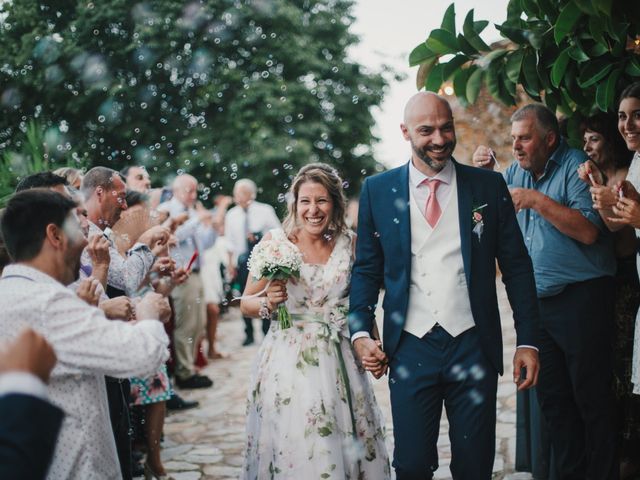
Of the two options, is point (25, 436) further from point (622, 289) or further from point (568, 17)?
point (622, 289)

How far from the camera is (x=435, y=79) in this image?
407 cm

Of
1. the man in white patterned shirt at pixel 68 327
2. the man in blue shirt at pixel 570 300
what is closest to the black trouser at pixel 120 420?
the man in white patterned shirt at pixel 68 327

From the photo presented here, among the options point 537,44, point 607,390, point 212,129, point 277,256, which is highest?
point 212,129

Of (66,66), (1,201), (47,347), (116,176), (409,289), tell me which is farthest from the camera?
(66,66)

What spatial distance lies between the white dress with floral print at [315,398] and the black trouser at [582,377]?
40.9 inches

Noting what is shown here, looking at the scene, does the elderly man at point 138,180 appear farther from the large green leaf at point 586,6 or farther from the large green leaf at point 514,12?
the large green leaf at point 586,6

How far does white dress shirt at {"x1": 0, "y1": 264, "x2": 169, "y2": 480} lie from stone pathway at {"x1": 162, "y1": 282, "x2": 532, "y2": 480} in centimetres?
269

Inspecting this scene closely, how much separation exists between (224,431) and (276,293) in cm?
279

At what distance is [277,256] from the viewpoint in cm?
370

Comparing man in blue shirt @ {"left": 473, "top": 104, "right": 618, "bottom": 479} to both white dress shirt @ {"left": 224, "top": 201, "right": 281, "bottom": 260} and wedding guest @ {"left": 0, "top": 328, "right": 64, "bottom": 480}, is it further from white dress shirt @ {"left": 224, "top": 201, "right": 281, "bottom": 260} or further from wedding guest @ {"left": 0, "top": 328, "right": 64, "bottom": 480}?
white dress shirt @ {"left": 224, "top": 201, "right": 281, "bottom": 260}

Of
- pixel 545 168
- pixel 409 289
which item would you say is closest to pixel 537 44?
pixel 545 168

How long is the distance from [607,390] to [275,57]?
16750mm

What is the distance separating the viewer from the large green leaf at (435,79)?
406 cm

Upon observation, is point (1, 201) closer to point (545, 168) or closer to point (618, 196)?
point (545, 168)
